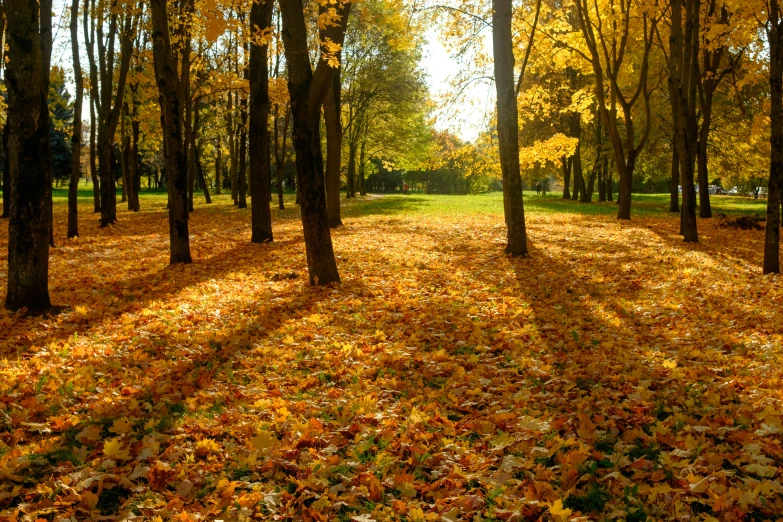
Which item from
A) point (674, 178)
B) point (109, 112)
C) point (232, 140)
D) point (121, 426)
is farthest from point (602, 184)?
point (121, 426)

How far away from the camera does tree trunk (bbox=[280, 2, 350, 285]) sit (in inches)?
316

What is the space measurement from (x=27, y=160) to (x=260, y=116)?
726 centimetres

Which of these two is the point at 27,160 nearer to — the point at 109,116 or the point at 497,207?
the point at 109,116

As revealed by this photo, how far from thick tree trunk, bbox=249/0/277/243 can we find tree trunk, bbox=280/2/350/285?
4.81m

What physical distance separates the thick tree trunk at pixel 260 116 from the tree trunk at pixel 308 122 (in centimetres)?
481

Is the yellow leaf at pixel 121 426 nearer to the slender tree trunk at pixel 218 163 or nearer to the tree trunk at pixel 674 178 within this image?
the tree trunk at pixel 674 178

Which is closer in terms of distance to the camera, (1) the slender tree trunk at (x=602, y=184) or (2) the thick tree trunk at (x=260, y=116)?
(2) the thick tree trunk at (x=260, y=116)

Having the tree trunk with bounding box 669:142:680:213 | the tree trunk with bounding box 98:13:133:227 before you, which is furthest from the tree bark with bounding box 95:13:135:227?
the tree trunk with bounding box 669:142:680:213

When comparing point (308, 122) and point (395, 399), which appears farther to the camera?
point (308, 122)

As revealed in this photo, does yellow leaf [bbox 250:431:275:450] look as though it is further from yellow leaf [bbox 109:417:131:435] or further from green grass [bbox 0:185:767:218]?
green grass [bbox 0:185:767:218]

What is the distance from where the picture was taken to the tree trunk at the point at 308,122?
8039 millimetres

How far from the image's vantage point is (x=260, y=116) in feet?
43.1

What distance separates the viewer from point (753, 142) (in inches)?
979

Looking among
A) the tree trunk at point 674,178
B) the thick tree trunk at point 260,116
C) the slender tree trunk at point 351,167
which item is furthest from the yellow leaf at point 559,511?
the slender tree trunk at point 351,167
